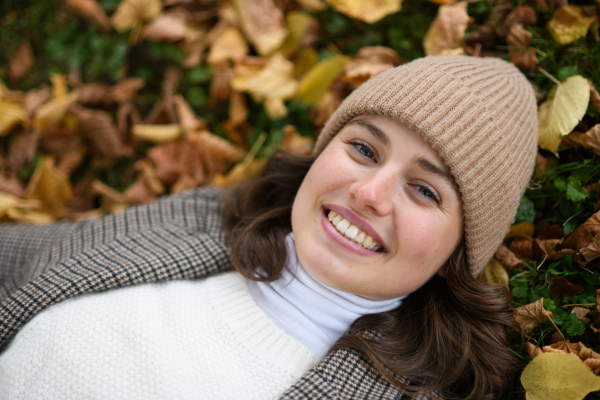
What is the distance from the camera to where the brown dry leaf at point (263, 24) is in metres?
2.73

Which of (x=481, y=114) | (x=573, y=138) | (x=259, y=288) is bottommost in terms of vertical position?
(x=259, y=288)

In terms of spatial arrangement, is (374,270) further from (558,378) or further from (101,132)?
(101,132)

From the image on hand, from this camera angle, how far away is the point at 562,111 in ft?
6.48

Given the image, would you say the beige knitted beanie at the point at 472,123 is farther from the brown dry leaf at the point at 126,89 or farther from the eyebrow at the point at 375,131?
the brown dry leaf at the point at 126,89

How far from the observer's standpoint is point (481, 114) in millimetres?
1675

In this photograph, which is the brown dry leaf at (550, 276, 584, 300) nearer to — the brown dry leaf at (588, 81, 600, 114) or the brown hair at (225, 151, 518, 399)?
the brown hair at (225, 151, 518, 399)

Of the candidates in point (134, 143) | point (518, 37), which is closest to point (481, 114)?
point (518, 37)

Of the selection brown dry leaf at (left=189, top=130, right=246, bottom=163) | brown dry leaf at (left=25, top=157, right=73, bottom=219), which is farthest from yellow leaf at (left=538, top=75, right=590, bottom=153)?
brown dry leaf at (left=25, top=157, right=73, bottom=219)

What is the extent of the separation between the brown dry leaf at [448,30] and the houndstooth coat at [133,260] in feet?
4.35

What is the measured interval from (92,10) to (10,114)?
0.86m

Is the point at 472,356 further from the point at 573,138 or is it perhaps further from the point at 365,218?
the point at 573,138

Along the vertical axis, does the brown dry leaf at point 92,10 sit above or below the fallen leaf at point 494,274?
above

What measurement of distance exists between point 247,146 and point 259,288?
1238 mm

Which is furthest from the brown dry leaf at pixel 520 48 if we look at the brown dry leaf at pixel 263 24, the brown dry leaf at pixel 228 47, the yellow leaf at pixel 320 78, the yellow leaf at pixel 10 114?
the yellow leaf at pixel 10 114
